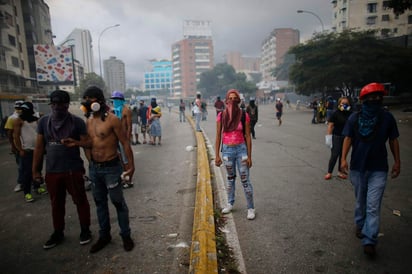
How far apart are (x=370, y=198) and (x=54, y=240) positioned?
12.6 ft

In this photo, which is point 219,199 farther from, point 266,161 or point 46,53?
point 46,53

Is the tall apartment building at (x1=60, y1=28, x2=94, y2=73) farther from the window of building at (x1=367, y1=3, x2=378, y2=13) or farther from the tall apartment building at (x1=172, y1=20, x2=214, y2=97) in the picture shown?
the window of building at (x1=367, y1=3, x2=378, y2=13)

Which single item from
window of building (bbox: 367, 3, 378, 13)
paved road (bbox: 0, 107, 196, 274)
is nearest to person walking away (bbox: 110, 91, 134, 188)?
paved road (bbox: 0, 107, 196, 274)

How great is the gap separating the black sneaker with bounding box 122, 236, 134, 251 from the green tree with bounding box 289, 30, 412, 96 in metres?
27.2

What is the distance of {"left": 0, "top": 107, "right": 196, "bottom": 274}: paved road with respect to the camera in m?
2.90

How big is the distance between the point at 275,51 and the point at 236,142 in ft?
429

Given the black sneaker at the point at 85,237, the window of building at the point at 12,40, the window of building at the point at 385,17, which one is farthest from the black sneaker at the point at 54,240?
the window of building at the point at 385,17

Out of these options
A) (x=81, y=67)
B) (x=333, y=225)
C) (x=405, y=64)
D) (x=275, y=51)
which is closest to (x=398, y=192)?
(x=333, y=225)

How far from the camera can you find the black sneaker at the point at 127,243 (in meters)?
3.16

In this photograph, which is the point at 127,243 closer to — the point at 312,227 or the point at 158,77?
the point at 312,227

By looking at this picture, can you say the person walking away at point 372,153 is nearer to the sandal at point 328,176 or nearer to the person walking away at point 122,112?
the sandal at point 328,176

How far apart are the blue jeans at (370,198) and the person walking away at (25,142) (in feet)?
17.6

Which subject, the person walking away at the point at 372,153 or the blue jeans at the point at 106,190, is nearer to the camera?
the person walking away at the point at 372,153

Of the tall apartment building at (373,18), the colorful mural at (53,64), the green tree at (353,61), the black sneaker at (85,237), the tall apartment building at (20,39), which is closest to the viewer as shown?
the black sneaker at (85,237)
